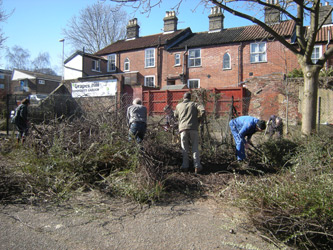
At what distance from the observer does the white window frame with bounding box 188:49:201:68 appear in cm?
2423

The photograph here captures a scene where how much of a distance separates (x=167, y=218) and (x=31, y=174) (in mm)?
2688

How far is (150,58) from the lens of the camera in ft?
89.4

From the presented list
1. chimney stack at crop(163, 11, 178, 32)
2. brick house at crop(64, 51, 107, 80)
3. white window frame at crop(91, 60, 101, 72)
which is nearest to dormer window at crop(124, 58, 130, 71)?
brick house at crop(64, 51, 107, 80)

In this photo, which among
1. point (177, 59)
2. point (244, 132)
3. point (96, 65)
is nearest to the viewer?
point (244, 132)

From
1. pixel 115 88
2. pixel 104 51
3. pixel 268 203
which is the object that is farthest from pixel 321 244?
pixel 104 51

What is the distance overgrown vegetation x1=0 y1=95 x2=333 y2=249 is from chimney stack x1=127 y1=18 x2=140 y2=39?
86.9 ft

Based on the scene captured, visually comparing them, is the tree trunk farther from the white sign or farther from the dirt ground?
the white sign

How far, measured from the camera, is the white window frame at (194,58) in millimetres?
24231

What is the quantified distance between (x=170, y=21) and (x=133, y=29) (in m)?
4.97

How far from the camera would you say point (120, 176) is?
4.66 metres

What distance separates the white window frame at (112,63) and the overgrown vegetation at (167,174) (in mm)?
24436

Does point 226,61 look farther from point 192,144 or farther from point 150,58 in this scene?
point 192,144

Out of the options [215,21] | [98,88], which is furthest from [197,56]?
[98,88]

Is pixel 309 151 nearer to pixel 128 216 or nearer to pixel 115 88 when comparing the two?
pixel 128 216
